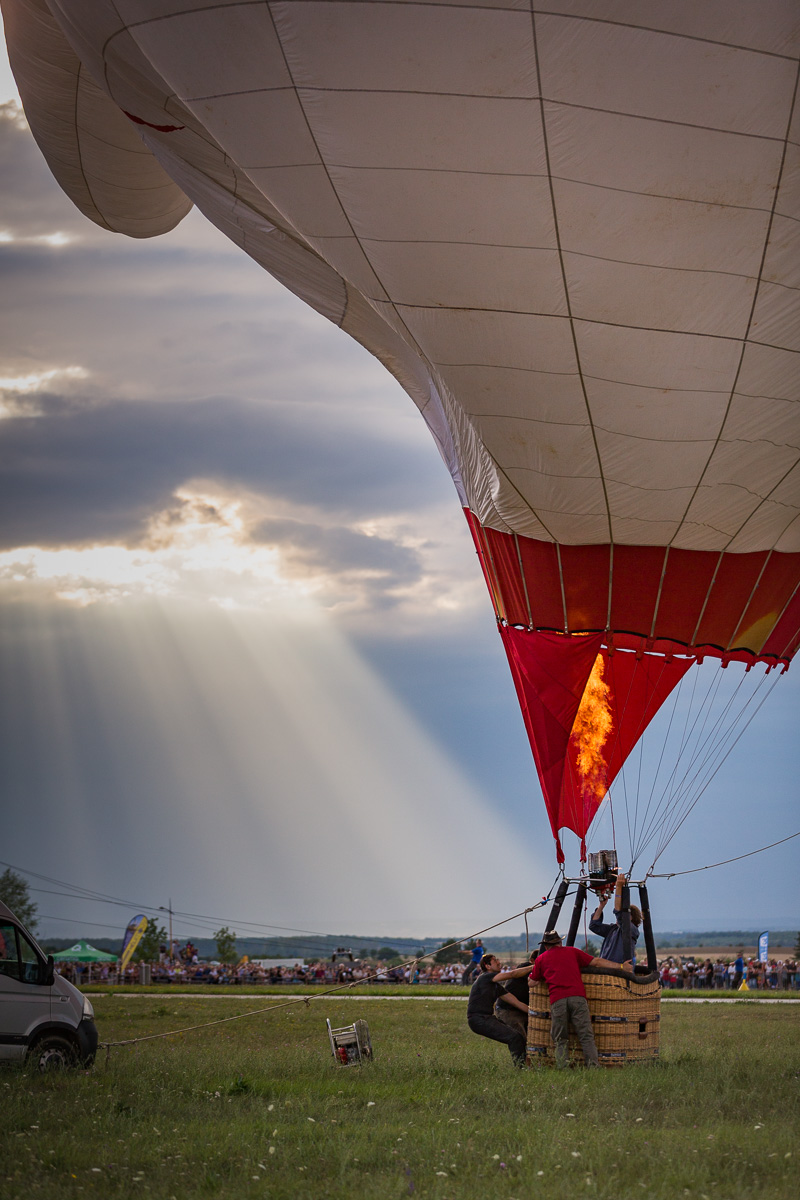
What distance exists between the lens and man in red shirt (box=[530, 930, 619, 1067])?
326 inches

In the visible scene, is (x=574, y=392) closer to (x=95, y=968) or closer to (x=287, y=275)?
(x=287, y=275)

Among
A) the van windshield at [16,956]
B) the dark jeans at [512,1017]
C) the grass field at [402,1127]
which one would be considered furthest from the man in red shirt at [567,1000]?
the van windshield at [16,956]

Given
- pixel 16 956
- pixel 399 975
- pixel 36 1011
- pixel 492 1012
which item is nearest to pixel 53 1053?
pixel 36 1011

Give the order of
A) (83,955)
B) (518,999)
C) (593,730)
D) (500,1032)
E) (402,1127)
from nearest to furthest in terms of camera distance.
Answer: (402,1127)
(500,1032)
(518,999)
(593,730)
(83,955)

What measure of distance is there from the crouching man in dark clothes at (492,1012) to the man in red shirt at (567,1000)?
0.64 metres

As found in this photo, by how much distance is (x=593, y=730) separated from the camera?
9.84 meters

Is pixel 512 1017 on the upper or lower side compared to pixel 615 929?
lower

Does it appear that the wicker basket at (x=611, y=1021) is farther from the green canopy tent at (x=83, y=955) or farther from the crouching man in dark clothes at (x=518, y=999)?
the green canopy tent at (x=83, y=955)

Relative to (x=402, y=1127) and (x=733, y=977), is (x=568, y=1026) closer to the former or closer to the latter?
(x=402, y=1127)

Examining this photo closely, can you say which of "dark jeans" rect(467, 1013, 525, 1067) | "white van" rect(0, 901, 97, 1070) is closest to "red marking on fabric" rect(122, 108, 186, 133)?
"white van" rect(0, 901, 97, 1070)

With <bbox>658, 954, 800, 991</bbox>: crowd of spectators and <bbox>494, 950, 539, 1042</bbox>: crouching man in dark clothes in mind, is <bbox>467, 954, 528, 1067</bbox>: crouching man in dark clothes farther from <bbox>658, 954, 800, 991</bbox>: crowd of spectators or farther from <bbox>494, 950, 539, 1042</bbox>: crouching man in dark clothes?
<bbox>658, 954, 800, 991</bbox>: crowd of spectators

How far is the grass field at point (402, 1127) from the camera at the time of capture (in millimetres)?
4984

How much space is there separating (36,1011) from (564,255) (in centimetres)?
670

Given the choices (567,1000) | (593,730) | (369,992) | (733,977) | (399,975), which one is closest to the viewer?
(567,1000)
